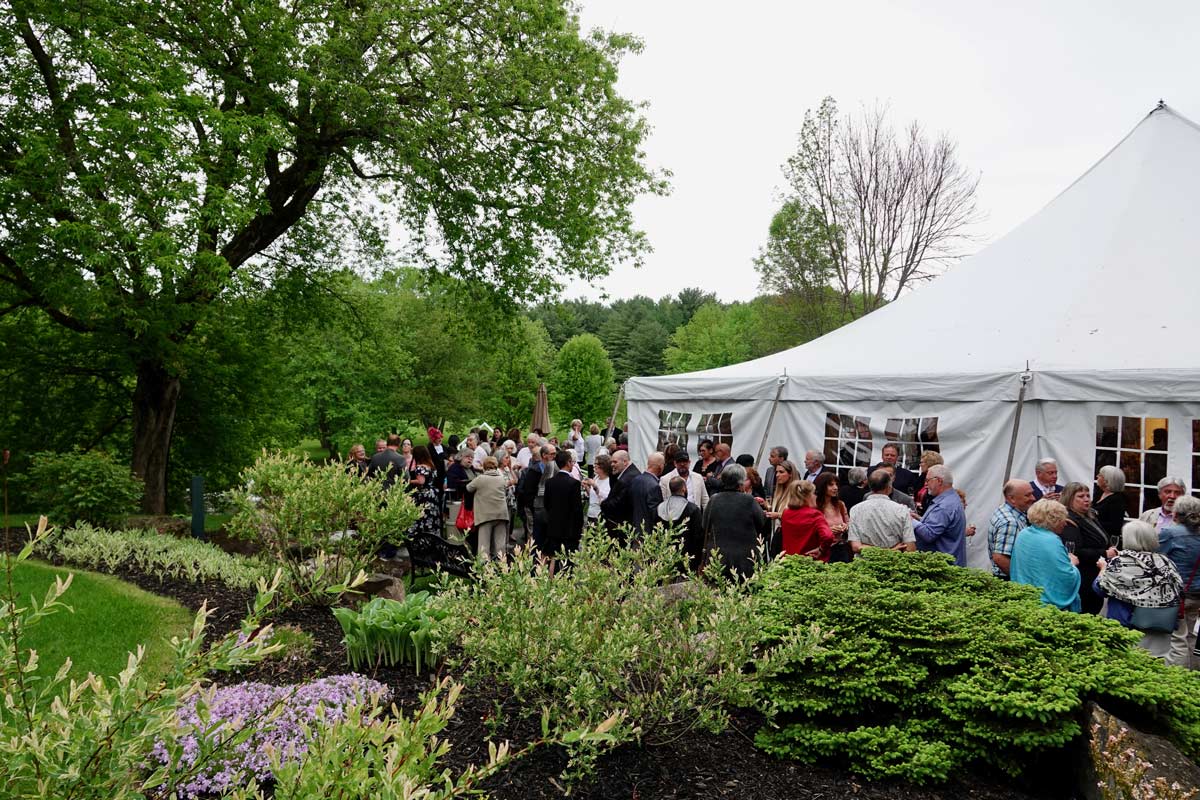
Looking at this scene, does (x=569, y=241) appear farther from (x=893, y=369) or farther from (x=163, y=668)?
(x=163, y=668)

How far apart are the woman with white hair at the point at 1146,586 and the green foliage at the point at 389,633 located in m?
4.73

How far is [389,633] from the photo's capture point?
5008 mm

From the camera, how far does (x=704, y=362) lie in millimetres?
59156

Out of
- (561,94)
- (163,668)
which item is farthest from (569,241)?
(163,668)

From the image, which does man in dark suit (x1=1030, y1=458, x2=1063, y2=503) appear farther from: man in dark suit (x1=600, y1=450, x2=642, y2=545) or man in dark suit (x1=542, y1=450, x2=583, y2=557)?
man in dark suit (x1=542, y1=450, x2=583, y2=557)

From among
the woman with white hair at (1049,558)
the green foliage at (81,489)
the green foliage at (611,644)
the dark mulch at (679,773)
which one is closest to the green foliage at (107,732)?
the dark mulch at (679,773)

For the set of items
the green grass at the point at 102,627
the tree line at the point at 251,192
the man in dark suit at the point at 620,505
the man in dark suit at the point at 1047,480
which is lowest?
the green grass at the point at 102,627

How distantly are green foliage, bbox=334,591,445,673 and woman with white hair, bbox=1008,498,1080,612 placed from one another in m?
4.10

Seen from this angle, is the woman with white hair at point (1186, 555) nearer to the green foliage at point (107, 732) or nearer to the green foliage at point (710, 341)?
the green foliage at point (107, 732)

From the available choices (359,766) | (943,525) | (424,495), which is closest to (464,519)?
(424,495)

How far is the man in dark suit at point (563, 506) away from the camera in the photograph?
27.2 feet

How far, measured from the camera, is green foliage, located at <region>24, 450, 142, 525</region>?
32.1ft

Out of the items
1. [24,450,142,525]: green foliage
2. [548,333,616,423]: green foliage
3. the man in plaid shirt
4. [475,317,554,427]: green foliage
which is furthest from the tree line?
[548,333,616,423]: green foliage

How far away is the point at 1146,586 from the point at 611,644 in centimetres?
416
